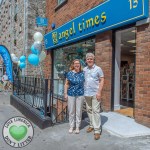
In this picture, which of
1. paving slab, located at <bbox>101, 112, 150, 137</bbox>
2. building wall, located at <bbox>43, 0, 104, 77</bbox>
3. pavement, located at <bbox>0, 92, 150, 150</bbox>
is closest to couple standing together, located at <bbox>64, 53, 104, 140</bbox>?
pavement, located at <bbox>0, 92, 150, 150</bbox>

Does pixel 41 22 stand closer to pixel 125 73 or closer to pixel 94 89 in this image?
pixel 125 73

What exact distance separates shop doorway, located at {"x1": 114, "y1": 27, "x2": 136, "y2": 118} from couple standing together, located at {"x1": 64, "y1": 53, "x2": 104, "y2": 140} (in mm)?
1805

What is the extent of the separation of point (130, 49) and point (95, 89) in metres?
7.98

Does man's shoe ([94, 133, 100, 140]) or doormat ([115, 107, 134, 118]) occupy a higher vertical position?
doormat ([115, 107, 134, 118])

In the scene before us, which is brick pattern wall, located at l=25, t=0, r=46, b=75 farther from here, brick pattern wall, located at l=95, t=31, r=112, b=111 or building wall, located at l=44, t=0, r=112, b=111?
brick pattern wall, located at l=95, t=31, r=112, b=111

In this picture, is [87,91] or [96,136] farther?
[87,91]

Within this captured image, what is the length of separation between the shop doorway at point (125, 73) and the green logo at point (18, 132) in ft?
14.0

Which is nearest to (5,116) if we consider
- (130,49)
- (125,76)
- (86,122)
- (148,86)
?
(86,122)

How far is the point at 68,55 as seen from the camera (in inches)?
429

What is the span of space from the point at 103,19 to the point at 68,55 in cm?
361

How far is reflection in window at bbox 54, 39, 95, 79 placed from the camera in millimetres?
9195

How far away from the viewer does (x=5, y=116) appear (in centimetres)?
862

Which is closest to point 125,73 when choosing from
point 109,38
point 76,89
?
point 109,38

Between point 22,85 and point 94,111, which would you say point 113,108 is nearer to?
point 94,111
